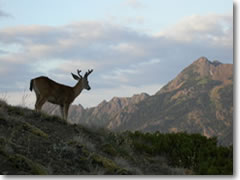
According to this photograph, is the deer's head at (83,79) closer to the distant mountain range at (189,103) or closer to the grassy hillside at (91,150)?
the grassy hillside at (91,150)

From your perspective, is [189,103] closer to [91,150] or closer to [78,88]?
[78,88]

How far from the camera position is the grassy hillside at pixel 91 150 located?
8.31m

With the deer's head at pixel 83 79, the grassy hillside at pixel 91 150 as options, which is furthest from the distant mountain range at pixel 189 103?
the grassy hillside at pixel 91 150

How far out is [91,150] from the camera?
33.3 feet

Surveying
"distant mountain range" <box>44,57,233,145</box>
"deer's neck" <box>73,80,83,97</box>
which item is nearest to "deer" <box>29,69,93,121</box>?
"deer's neck" <box>73,80,83,97</box>

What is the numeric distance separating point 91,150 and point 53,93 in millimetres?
4921

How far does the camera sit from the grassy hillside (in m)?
8.31

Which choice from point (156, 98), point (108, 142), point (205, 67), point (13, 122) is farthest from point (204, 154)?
point (156, 98)

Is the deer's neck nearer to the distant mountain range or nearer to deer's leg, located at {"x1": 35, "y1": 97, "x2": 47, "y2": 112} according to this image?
deer's leg, located at {"x1": 35, "y1": 97, "x2": 47, "y2": 112}

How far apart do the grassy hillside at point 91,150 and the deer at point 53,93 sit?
57.6 inches

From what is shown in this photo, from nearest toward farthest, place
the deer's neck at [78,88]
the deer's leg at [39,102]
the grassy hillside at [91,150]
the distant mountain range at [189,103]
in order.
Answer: the grassy hillside at [91,150] < the deer's leg at [39,102] < the deer's neck at [78,88] < the distant mountain range at [189,103]

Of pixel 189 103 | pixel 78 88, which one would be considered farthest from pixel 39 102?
pixel 189 103

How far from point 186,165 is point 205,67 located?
135 meters

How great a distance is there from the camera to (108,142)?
11.8 meters
